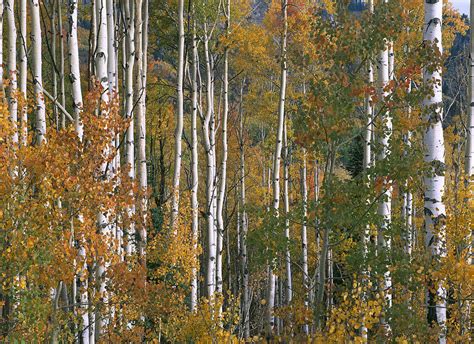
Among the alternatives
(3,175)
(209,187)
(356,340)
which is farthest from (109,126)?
(209,187)

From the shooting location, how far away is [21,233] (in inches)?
225

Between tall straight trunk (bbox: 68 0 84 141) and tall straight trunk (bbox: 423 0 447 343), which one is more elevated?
tall straight trunk (bbox: 68 0 84 141)

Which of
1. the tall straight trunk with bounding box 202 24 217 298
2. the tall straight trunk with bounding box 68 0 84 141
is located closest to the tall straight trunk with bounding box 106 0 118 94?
the tall straight trunk with bounding box 68 0 84 141

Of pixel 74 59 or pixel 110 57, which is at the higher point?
pixel 110 57

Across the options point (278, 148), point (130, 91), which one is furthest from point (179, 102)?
point (278, 148)

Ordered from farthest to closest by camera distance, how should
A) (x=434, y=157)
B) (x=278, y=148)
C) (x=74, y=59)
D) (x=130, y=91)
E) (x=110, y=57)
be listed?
1. (x=278, y=148)
2. (x=130, y=91)
3. (x=110, y=57)
4. (x=74, y=59)
5. (x=434, y=157)

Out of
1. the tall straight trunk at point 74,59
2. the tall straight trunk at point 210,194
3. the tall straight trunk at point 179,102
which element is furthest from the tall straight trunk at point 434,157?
the tall straight trunk at point 179,102

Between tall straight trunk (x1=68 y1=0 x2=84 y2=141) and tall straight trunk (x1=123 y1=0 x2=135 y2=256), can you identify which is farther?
tall straight trunk (x1=123 y1=0 x2=135 y2=256)

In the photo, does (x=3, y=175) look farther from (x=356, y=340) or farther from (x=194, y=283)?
(x=194, y=283)

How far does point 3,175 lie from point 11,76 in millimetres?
1907

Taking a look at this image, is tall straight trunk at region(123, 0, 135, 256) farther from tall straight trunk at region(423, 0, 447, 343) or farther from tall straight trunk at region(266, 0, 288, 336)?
tall straight trunk at region(423, 0, 447, 343)

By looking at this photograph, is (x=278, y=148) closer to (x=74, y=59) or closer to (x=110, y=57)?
(x=110, y=57)

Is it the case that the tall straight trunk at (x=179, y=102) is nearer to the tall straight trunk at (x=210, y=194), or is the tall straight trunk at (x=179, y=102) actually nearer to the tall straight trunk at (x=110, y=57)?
the tall straight trunk at (x=210, y=194)

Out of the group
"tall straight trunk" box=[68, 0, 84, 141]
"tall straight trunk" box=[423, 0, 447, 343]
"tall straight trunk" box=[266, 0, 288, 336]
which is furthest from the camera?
"tall straight trunk" box=[266, 0, 288, 336]
